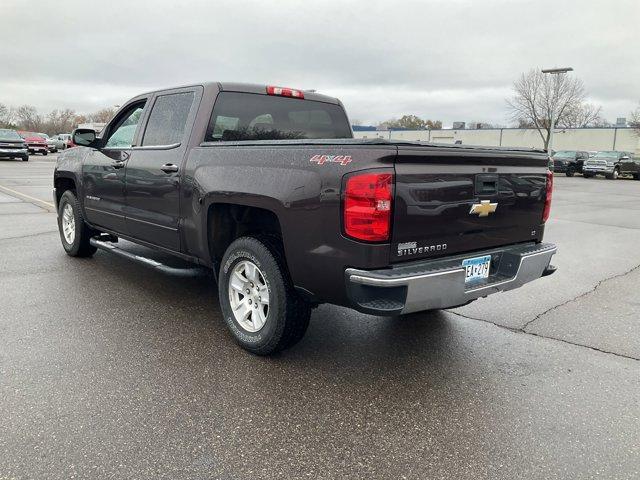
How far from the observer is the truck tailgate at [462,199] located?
9.94 ft

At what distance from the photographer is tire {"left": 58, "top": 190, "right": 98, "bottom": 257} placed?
6215mm

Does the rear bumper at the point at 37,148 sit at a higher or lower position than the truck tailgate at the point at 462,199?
higher

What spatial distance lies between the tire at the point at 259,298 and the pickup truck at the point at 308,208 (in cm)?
1

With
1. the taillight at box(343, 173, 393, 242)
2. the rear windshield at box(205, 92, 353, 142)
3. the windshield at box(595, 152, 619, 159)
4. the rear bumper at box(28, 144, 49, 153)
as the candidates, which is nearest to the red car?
the rear bumper at box(28, 144, 49, 153)

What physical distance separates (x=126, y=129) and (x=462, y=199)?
362cm

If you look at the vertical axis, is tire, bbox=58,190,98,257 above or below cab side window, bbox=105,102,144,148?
below

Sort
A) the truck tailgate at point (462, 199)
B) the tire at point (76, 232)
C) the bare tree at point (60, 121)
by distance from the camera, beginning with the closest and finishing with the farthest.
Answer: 1. the truck tailgate at point (462, 199)
2. the tire at point (76, 232)
3. the bare tree at point (60, 121)

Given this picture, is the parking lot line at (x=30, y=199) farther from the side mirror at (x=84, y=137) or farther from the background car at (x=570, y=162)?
the background car at (x=570, y=162)

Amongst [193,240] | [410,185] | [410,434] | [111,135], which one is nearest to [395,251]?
[410,185]

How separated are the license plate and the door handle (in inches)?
94.1

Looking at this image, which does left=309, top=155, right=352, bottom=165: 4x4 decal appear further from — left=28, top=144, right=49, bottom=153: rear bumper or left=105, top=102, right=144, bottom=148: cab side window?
left=28, top=144, right=49, bottom=153: rear bumper

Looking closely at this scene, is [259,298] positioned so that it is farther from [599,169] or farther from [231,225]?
[599,169]

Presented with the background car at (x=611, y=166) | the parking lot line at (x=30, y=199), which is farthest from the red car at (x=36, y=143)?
the background car at (x=611, y=166)

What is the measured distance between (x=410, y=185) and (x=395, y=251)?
0.39 meters
